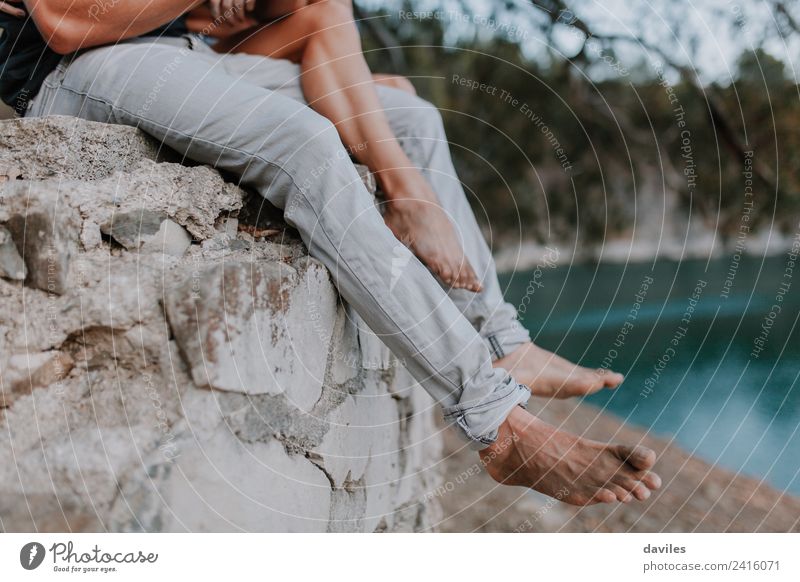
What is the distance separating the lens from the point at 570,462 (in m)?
0.72

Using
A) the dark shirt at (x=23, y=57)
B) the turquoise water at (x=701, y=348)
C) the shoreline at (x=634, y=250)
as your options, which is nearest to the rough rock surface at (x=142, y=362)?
the dark shirt at (x=23, y=57)

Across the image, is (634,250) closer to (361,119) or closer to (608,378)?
(608,378)

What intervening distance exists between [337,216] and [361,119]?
217 mm

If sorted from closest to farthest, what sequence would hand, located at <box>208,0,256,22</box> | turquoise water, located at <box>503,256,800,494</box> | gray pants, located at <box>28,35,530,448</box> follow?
gray pants, located at <box>28,35,530,448</box>
hand, located at <box>208,0,256,22</box>
turquoise water, located at <box>503,256,800,494</box>

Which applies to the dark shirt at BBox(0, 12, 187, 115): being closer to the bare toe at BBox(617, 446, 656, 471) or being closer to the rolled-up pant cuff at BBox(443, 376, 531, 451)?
the rolled-up pant cuff at BBox(443, 376, 531, 451)

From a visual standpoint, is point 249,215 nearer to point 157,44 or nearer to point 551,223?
point 157,44

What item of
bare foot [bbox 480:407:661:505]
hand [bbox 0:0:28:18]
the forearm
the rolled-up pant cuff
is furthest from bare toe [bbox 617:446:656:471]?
hand [bbox 0:0:28:18]

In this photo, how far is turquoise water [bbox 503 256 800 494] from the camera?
1.63m

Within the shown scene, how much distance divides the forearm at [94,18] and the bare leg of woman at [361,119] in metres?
0.15

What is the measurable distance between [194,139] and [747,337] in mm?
2110

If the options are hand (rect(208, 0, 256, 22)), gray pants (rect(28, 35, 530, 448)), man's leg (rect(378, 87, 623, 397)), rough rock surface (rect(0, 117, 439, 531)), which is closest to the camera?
rough rock surface (rect(0, 117, 439, 531))

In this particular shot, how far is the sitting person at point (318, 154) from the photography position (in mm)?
654

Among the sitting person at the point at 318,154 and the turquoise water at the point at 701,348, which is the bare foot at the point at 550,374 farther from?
the turquoise water at the point at 701,348
